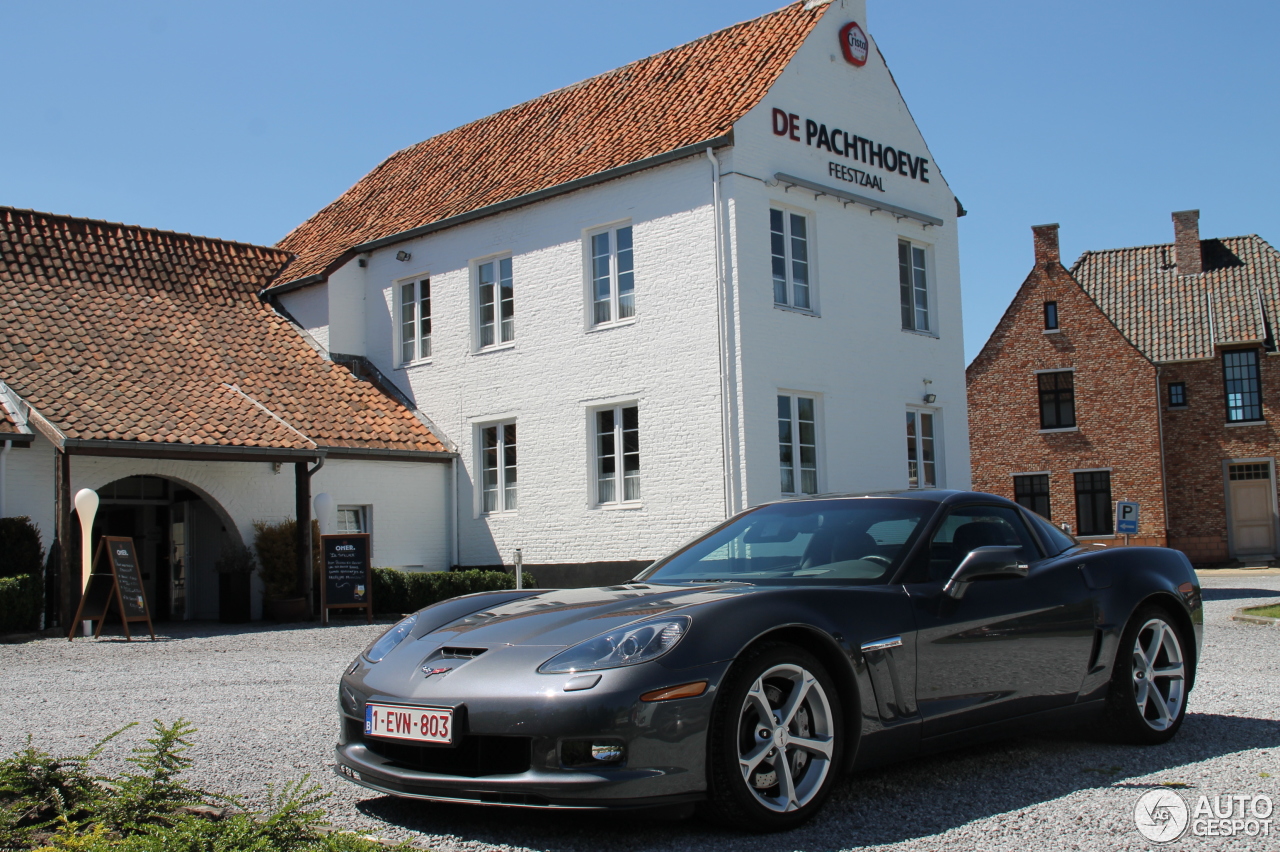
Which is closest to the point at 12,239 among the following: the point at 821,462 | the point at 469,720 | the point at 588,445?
the point at 588,445

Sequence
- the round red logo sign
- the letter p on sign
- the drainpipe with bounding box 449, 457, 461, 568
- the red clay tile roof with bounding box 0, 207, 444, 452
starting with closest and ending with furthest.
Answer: the red clay tile roof with bounding box 0, 207, 444, 452, the round red logo sign, the drainpipe with bounding box 449, 457, 461, 568, the letter p on sign

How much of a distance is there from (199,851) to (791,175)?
52.6 feet

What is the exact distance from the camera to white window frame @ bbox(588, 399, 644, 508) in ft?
60.8

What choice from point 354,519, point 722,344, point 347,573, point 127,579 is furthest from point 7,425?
point 722,344

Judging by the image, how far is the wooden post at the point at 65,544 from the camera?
14.5 metres

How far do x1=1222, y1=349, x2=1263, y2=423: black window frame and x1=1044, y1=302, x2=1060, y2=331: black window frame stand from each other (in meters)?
4.89

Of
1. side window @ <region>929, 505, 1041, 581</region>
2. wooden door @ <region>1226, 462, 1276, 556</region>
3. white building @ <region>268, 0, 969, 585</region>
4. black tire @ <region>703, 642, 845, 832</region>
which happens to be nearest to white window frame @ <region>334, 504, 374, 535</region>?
white building @ <region>268, 0, 969, 585</region>

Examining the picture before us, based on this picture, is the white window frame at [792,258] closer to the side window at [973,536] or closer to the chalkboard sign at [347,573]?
the chalkboard sign at [347,573]

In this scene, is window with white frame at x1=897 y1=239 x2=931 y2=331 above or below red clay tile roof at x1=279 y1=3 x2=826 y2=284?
below

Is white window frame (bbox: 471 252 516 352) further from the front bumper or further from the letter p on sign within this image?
the front bumper

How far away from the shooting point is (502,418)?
20.5 meters

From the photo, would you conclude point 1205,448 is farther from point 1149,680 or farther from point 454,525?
point 1149,680

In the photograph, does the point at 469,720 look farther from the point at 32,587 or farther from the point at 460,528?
the point at 460,528

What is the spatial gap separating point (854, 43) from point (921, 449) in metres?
7.05
